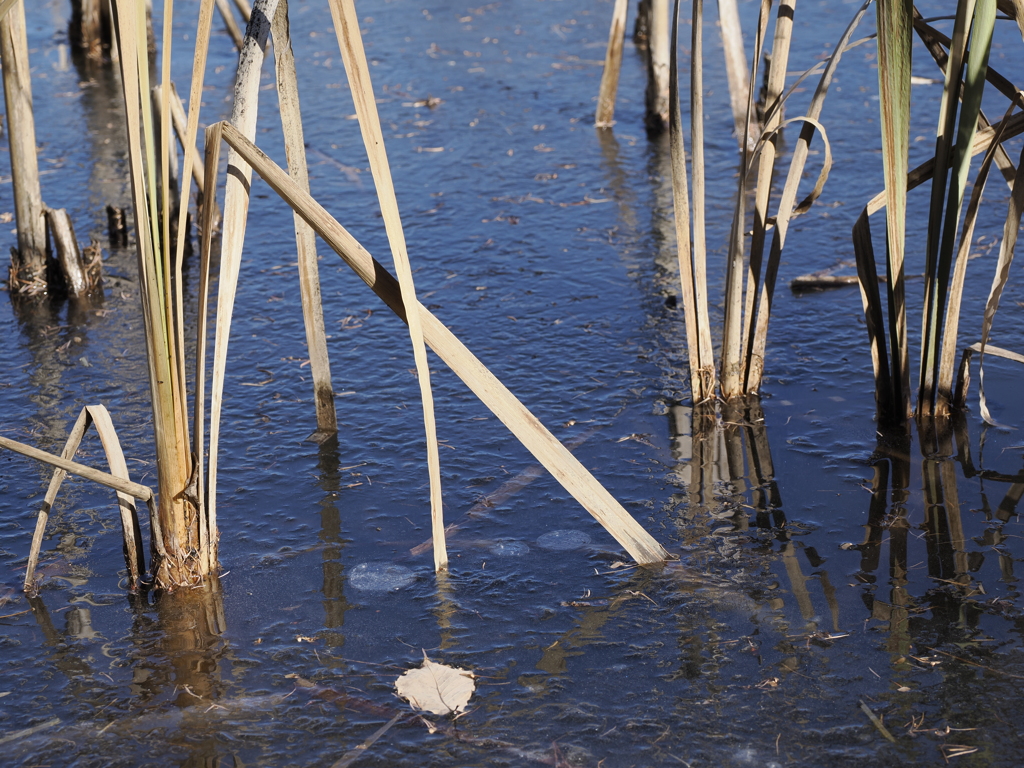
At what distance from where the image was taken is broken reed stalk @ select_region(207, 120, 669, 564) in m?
2.82

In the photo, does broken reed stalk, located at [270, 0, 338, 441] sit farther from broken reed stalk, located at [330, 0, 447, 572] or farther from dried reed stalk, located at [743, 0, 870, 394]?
dried reed stalk, located at [743, 0, 870, 394]

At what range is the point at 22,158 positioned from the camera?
543 centimetres

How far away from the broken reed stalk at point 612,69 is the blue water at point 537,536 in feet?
5.63

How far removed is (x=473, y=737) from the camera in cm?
270

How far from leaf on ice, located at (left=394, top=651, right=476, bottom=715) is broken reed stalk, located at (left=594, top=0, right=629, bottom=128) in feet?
20.0

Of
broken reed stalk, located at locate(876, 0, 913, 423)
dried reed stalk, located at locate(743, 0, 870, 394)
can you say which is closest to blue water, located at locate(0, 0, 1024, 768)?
dried reed stalk, located at locate(743, 0, 870, 394)

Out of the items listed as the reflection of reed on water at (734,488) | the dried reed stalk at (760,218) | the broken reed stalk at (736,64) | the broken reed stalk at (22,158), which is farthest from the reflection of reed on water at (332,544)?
the broken reed stalk at (736,64)

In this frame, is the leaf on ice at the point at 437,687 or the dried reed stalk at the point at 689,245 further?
the dried reed stalk at the point at 689,245

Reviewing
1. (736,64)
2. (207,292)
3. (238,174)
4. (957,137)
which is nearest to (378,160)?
(238,174)

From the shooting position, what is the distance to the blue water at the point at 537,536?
9.02 ft

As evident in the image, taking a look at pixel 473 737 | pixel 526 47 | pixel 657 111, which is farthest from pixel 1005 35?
pixel 473 737

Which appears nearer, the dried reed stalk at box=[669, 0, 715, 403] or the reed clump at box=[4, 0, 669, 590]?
the reed clump at box=[4, 0, 669, 590]

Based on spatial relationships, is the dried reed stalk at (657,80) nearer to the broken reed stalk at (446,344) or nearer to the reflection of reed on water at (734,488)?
the reflection of reed on water at (734,488)

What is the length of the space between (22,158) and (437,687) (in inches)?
162
